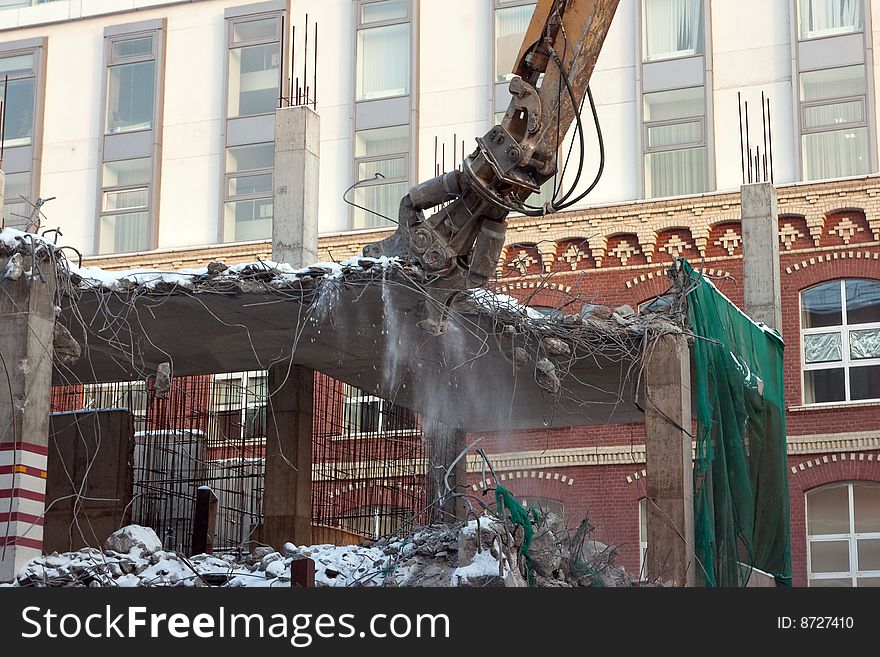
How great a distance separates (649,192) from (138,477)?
13.8m

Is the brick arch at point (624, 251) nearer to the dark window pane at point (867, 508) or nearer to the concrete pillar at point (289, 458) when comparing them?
the dark window pane at point (867, 508)

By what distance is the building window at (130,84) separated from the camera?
123 ft

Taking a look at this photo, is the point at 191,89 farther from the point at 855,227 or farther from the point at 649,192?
the point at 855,227

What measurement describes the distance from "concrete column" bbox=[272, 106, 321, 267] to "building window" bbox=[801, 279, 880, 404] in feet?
38.0

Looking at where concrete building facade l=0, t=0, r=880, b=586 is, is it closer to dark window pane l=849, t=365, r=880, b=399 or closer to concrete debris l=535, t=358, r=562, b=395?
dark window pane l=849, t=365, r=880, b=399

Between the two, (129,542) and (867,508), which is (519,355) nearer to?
(129,542)

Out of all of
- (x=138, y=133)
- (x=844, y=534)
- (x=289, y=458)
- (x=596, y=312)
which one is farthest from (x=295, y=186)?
(x=138, y=133)

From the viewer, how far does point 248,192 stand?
118ft

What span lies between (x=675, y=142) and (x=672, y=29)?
2908 mm

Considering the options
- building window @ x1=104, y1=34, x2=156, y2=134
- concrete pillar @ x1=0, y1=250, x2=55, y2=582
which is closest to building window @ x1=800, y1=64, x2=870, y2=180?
building window @ x1=104, y1=34, x2=156, y2=134

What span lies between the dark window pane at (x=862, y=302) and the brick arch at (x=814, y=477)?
Result: 2858 mm

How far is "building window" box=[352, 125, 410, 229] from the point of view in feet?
114

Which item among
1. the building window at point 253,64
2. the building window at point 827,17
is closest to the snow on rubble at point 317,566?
the building window at point 827,17
